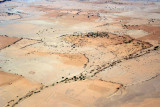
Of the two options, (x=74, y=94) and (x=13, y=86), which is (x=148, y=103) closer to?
(x=74, y=94)

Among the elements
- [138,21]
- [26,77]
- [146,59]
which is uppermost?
[138,21]

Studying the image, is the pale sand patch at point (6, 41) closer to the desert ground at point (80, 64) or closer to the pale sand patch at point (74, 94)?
the desert ground at point (80, 64)

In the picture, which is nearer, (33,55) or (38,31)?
(33,55)

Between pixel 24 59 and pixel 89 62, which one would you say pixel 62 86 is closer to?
pixel 89 62

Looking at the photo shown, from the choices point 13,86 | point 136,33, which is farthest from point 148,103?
point 136,33

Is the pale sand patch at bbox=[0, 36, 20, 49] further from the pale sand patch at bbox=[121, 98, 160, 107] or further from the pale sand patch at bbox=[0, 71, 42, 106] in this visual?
the pale sand patch at bbox=[121, 98, 160, 107]

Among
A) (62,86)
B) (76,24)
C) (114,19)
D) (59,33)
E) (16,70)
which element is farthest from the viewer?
(114,19)

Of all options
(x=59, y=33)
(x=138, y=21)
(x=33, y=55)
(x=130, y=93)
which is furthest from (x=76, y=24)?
(x=130, y=93)

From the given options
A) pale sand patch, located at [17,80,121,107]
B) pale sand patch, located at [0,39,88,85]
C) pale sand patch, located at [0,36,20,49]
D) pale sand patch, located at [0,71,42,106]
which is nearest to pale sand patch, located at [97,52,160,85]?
pale sand patch, located at [17,80,121,107]
